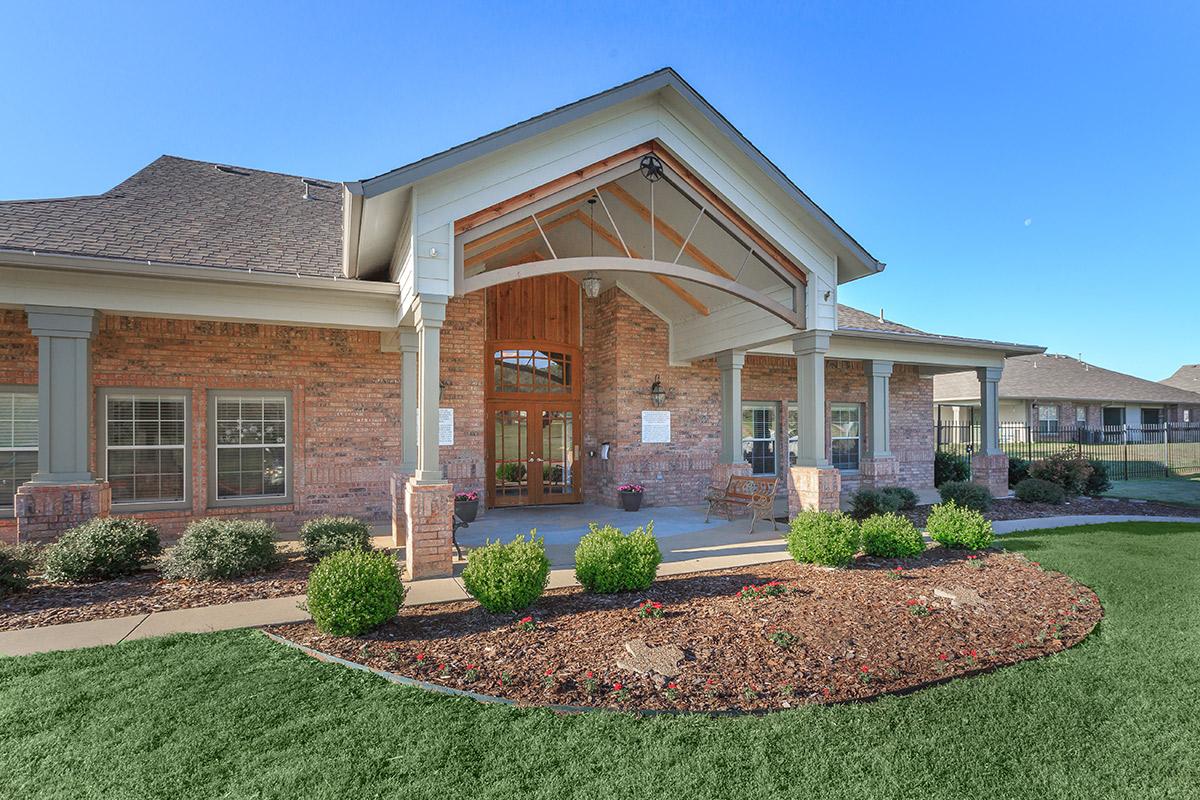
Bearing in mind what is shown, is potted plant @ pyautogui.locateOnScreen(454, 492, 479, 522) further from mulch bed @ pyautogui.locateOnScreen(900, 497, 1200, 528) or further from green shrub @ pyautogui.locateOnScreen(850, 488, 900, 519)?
mulch bed @ pyautogui.locateOnScreen(900, 497, 1200, 528)

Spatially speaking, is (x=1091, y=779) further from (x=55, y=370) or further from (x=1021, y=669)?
(x=55, y=370)

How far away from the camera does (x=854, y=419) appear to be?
49.4ft

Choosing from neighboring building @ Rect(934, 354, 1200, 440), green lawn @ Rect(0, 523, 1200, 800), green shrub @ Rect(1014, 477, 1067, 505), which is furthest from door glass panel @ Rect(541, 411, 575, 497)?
neighboring building @ Rect(934, 354, 1200, 440)

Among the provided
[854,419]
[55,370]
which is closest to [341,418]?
[55,370]

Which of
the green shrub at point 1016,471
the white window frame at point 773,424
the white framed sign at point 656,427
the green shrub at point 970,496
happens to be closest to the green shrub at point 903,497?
the green shrub at point 970,496

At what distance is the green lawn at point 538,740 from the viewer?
9.36 feet

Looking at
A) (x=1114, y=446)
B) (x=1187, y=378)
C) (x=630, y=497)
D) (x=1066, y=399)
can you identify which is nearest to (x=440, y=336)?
(x=630, y=497)

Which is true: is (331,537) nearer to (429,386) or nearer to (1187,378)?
(429,386)

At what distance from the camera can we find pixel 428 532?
6.53 m

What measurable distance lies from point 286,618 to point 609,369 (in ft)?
26.6

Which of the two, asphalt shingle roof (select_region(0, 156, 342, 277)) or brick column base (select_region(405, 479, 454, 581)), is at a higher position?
asphalt shingle roof (select_region(0, 156, 342, 277))

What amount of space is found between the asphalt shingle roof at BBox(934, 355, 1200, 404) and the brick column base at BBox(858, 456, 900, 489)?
2275 cm

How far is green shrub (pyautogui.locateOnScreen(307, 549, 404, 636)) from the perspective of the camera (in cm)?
461

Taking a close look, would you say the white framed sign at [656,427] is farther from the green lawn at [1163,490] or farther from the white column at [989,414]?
the green lawn at [1163,490]
